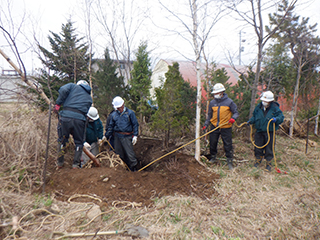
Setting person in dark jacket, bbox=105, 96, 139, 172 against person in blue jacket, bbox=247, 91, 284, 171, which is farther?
person in dark jacket, bbox=105, 96, 139, 172

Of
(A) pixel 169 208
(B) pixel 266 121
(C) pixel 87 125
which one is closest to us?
(A) pixel 169 208

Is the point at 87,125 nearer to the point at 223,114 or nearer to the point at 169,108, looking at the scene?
the point at 169,108

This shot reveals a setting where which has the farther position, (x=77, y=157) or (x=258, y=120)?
(x=258, y=120)

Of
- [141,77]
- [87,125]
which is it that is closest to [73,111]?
[87,125]

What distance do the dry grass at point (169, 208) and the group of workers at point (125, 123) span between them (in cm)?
52

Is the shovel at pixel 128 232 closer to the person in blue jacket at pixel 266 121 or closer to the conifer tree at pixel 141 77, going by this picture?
the person in blue jacket at pixel 266 121

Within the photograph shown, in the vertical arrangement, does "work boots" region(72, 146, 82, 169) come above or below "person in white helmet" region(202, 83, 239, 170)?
below

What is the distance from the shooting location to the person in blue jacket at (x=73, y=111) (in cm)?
406

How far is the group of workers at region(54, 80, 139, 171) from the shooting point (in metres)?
4.10

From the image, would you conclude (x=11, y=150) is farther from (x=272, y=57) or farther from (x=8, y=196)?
(x=272, y=57)

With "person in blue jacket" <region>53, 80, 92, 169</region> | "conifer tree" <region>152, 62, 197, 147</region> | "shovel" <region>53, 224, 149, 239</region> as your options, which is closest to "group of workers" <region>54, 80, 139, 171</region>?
"person in blue jacket" <region>53, 80, 92, 169</region>

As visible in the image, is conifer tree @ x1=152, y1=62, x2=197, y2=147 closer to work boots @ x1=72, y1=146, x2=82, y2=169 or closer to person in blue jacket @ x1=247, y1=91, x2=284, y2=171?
person in blue jacket @ x1=247, y1=91, x2=284, y2=171

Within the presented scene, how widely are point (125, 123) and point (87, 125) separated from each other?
932mm

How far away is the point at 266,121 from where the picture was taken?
15.5 ft
